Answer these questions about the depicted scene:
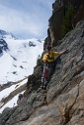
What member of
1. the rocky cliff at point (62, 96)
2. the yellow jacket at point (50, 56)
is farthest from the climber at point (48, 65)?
the rocky cliff at point (62, 96)

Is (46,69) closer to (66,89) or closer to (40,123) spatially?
(66,89)

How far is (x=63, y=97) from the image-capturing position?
15578mm

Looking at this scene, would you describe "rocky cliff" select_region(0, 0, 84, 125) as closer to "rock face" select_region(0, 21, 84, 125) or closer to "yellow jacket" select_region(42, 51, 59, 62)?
"rock face" select_region(0, 21, 84, 125)

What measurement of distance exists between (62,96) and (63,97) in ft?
0.86

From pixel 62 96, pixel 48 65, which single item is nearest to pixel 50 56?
pixel 48 65

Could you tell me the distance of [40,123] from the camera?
607 inches

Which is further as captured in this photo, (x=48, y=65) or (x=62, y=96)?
(x=48, y=65)

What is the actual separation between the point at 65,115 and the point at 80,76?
2.92 m

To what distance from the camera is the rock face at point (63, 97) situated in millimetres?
14335

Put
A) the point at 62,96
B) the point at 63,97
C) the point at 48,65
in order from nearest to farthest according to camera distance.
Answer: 1. the point at 63,97
2. the point at 62,96
3. the point at 48,65

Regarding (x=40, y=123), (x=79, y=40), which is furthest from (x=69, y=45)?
(x=40, y=123)

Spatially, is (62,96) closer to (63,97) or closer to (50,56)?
(63,97)

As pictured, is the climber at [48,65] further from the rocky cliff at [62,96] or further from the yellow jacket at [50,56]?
the rocky cliff at [62,96]

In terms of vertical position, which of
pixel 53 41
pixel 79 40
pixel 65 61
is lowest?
pixel 65 61
